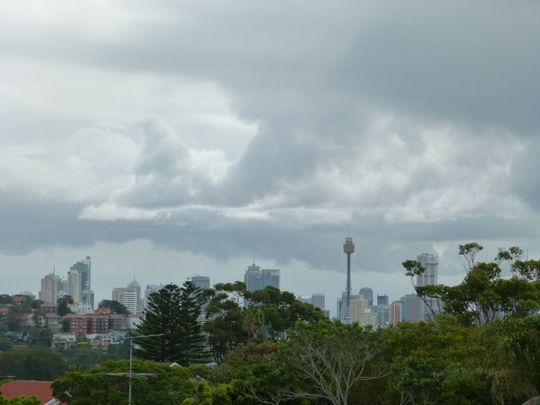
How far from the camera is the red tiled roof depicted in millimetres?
39500

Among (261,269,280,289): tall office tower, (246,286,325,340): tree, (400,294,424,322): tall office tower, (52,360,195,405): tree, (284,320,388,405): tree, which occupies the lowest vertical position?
(52,360,195,405): tree

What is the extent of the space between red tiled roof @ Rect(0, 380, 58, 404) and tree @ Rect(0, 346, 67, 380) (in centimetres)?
3522

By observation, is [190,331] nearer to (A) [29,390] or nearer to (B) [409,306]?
(A) [29,390]

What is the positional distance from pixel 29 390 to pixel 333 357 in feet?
49.7

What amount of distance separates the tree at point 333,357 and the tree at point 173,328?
2142 cm

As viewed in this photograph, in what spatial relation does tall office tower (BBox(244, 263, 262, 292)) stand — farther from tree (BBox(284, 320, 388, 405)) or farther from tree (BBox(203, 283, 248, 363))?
tree (BBox(284, 320, 388, 405))

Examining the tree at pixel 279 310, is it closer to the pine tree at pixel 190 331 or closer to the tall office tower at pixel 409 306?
the pine tree at pixel 190 331

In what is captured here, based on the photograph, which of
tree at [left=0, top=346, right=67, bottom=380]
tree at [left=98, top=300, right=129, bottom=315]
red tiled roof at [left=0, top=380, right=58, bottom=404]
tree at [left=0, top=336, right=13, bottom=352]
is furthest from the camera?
tree at [left=98, top=300, right=129, bottom=315]

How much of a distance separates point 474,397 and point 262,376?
7492 millimetres

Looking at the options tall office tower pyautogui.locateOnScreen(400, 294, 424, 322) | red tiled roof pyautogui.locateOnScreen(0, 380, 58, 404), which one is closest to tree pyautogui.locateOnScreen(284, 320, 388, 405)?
red tiled roof pyautogui.locateOnScreen(0, 380, 58, 404)

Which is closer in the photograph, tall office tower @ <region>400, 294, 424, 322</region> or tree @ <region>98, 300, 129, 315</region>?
tall office tower @ <region>400, 294, 424, 322</region>

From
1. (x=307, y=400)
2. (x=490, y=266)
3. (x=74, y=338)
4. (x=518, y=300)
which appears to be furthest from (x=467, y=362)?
(x=74, y=338)

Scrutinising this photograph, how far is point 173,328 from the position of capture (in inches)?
2117

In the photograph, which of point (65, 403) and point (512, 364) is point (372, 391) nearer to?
point (512, 364)
